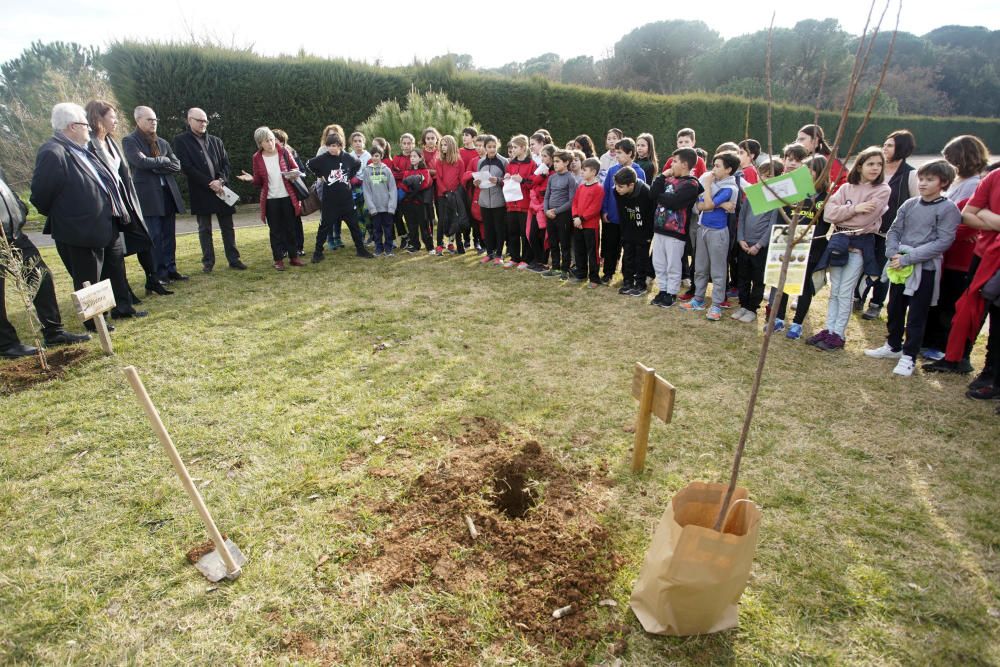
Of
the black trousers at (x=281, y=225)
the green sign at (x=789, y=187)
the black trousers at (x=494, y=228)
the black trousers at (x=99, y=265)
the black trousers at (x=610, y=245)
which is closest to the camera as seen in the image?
the green sign at (x=789, y=187)

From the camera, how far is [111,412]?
13.5 ft

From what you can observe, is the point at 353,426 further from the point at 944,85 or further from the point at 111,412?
the point at 944,85

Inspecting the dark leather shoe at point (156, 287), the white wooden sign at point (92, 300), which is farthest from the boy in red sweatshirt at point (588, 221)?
the dark leather shoe at point (156, 287)

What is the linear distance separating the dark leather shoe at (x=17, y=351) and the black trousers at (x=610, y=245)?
6729 mm

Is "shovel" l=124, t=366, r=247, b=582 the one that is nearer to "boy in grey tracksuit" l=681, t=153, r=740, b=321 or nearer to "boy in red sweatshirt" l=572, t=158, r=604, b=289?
"boy in grey tracksuit" l=681, t=153, r=740, b=321

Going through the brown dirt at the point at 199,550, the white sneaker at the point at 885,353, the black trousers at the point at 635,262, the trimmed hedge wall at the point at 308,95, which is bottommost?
the brown dirt at the point at 199,550

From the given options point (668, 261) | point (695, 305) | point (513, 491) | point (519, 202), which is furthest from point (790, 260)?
point (519, 202)

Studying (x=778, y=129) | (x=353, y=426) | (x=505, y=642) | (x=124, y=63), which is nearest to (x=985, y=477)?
(x=505, y=642)

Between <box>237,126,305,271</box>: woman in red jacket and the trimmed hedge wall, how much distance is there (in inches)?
329

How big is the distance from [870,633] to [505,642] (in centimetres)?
165

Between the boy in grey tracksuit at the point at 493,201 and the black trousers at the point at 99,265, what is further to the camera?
the boy in grey tracksuit at the point at 493,201

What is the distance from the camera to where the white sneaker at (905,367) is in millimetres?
4547

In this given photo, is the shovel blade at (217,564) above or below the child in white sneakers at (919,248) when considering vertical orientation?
below

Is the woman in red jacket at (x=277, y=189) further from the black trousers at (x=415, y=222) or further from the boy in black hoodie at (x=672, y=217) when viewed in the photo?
the boy in black hoodie at (x=672, y=217)
